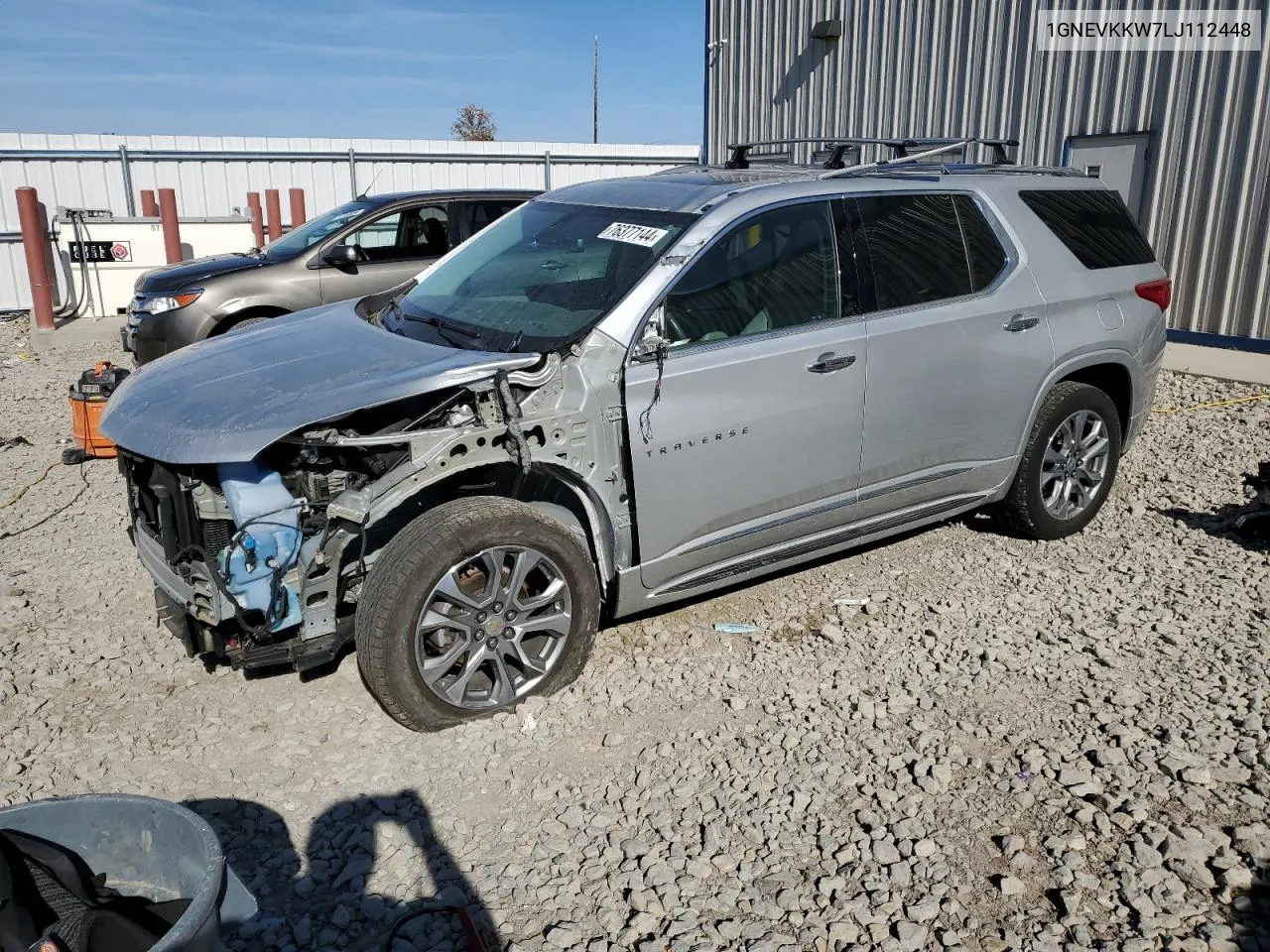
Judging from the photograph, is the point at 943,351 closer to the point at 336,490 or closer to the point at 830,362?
the point at 830,362

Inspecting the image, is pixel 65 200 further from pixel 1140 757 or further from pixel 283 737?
pixel 1140 757

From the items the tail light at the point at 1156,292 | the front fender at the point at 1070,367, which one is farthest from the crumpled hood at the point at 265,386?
the tail light at the point at 1156,292

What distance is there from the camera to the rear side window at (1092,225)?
5.15 metres

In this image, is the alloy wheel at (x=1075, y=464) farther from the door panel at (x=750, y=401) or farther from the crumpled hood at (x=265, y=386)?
the crumpled hood at (x=265, y=386)

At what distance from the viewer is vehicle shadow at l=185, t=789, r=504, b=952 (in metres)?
2.77

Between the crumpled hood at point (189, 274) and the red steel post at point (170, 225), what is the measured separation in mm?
5935

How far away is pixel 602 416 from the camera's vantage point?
3742 millimetres

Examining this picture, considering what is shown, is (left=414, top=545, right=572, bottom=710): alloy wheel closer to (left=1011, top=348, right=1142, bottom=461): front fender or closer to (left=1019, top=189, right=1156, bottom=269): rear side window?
(left=1011, top=348, right=1142, bottom=461): front fender

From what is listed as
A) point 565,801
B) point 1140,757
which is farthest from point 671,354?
point 1140,757

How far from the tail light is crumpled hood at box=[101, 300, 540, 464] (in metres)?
3.54

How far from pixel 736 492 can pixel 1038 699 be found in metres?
1.39

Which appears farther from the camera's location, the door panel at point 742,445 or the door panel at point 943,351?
the door panel at point 943,351

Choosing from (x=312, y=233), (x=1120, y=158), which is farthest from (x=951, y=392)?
(x=1120, y=158)

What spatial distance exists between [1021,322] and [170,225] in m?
13.0
